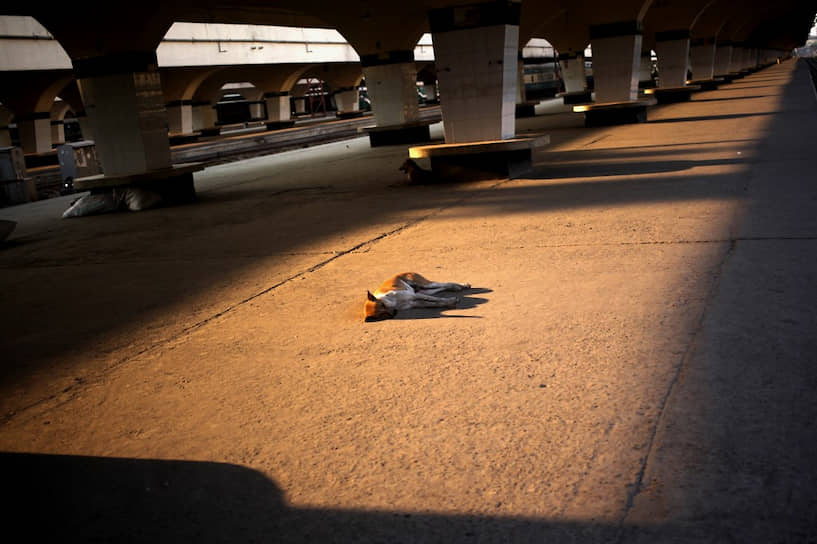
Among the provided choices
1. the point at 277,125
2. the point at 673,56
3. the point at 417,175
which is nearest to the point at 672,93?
the point at 673,56

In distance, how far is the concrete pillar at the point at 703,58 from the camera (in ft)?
135

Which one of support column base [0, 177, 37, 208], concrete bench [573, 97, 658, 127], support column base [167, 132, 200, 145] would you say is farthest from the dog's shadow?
support column base [167, 132, 200, 145]

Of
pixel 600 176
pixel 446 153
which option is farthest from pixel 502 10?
pixel 600 176

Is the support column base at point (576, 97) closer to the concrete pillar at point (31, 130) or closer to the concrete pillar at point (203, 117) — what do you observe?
the concrete pillar at point (203, 117)

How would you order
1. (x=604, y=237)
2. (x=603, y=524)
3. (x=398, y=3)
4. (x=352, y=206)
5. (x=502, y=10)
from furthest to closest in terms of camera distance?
(x=398, y=3)
(x=502, y=10)
(x=352, y=206)
(x=604, y=237)
(x=603, y=524)

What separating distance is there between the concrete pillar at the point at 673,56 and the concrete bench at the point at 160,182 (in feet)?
78.5

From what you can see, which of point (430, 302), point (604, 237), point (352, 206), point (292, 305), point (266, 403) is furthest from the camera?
point (352, 206)

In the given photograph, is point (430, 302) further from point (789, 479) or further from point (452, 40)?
point (452, 40)

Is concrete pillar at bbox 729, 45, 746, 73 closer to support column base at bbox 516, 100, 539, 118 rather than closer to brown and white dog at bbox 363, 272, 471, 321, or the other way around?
support column base at bbox 516, 100, 539, 118

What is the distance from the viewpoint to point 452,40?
43.3 ft

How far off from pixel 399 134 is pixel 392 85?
64.9 inches

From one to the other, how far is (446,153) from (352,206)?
2.49 meters

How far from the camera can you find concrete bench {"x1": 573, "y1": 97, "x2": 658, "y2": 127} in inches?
864

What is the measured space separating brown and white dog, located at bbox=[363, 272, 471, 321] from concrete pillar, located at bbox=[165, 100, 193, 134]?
42.8 m
